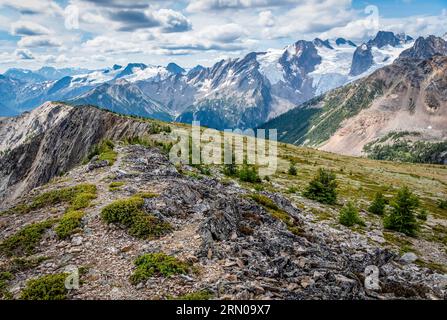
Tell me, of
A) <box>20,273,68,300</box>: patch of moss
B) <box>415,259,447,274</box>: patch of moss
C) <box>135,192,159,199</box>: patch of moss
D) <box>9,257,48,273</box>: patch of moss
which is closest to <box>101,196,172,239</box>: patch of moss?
<box>135,192,159,199</box>: patch of moss

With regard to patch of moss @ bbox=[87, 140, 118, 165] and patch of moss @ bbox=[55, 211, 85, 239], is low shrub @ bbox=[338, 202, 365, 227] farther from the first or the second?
patch of moss @ bbox=[55, 211, 85, 239]

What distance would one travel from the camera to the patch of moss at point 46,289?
16.7 meters

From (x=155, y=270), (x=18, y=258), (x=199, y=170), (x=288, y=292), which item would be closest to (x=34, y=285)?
(x=18, y=258)

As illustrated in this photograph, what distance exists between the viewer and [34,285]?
688 inches

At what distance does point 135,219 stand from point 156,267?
6193 mm

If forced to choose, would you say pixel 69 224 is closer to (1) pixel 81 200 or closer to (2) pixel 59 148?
(1) pixel 81 200

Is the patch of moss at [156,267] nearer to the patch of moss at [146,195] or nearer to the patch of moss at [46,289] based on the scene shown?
the patch of moss at [46,289]

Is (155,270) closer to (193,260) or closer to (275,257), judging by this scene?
(193,260)

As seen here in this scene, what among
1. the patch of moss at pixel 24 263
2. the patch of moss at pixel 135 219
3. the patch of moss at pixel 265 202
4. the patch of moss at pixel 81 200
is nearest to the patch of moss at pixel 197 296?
the patch of moss at pixel 135 219

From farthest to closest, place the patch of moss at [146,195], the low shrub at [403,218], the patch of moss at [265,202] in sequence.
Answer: the low shrub at [403,218] → the patch of moss at [265,202] → the patch of moss at [146,195]

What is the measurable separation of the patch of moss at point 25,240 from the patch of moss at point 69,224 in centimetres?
89

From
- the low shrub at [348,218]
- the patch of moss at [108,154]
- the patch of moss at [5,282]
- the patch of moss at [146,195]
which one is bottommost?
the low shrub at [348,218]
